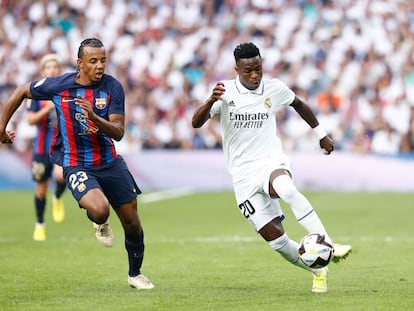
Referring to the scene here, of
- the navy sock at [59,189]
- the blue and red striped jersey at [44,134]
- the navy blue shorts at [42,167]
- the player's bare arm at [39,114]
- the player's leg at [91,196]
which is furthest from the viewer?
the navy sock at [59,189]

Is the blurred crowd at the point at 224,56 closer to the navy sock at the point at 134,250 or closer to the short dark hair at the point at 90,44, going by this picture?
the navy sock at the point at 134,250

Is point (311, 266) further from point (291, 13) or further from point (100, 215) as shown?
point (291, 13)

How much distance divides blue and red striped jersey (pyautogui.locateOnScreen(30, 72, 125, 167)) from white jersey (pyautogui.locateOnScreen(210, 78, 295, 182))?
1.07m

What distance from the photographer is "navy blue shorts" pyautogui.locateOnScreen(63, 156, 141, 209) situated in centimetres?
1026

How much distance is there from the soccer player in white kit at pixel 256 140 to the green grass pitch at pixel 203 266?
2.32 ft

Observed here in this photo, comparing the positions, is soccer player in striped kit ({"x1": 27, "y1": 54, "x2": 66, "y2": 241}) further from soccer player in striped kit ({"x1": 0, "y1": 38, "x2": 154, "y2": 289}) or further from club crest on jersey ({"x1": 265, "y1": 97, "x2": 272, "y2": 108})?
club crest on jersey ({"x1": 265, "y1": 97, "x2": 272, "y2": 108})


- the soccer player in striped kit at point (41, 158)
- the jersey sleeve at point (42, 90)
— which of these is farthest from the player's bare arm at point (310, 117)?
the soccer player in striped kit at point (41, 158)

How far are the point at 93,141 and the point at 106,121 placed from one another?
81 cm

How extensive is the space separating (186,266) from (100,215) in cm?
289

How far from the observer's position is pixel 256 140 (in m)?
10.4

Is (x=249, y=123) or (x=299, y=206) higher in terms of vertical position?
(x=249, y=123)

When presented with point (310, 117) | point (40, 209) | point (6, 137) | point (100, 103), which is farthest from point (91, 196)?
point (40, 209)

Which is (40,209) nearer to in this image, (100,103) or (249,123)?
(100,103)

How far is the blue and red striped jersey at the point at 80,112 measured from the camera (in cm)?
1016
